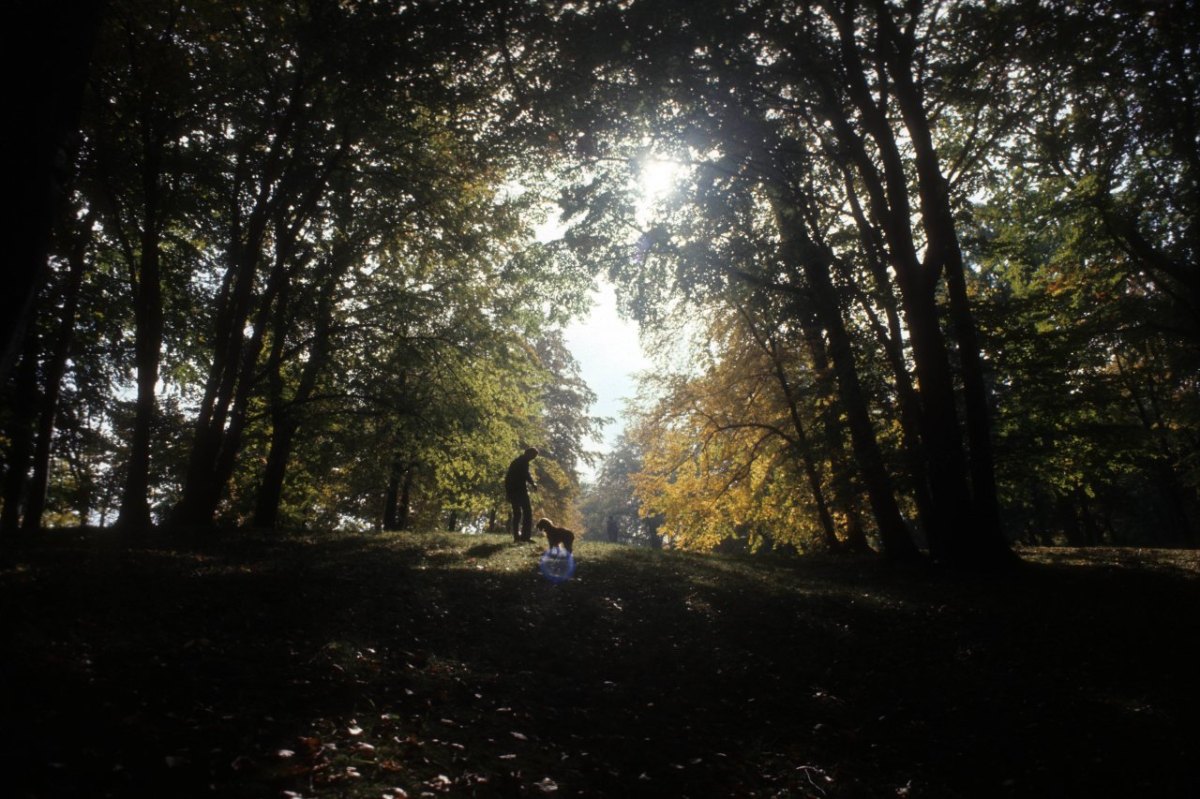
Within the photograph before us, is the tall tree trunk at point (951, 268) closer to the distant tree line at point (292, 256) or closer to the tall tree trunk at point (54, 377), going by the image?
the distant tree line at point (292, 256)

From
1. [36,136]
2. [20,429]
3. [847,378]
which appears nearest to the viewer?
[36,136]

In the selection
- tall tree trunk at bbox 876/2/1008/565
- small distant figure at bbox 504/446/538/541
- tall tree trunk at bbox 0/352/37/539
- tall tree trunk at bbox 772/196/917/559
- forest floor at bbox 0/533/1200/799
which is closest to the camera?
forest floor at bbox 0/533/1200/799

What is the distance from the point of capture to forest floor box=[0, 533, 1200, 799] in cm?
373

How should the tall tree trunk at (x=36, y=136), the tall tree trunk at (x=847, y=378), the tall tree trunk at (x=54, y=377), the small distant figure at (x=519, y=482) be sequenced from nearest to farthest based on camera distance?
the tall tree trunk at (x=36, y=136)
the tall tree trunk at (x=847, y=378)
the tall tree trunk at (x=54, y=377)
the small distant figure at (x=519, y=482)

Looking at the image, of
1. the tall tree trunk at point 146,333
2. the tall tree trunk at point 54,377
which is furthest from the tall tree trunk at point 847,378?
the tall tree trunk at point 54,377

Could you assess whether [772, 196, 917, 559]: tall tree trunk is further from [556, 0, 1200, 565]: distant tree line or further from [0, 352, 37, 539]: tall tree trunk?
[0, 352, 37, 539]: tall tree trunk

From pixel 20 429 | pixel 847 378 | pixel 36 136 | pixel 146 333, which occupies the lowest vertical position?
pixel 20 429

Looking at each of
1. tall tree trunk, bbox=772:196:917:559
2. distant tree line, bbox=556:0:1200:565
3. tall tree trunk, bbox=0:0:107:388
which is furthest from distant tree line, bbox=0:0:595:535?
tall tree trunk, bbox=0:0:107:388

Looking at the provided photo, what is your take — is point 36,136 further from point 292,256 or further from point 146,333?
point 292,256

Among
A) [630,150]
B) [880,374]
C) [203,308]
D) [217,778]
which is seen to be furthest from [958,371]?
[203,308]

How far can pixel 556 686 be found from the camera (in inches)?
236

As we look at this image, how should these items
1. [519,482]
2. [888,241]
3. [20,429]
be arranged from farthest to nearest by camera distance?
1. [519,482]
2. [20,429]
3. [888,241]

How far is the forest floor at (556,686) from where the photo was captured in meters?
3.73

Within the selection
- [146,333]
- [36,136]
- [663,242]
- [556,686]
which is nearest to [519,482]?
[663,242]
